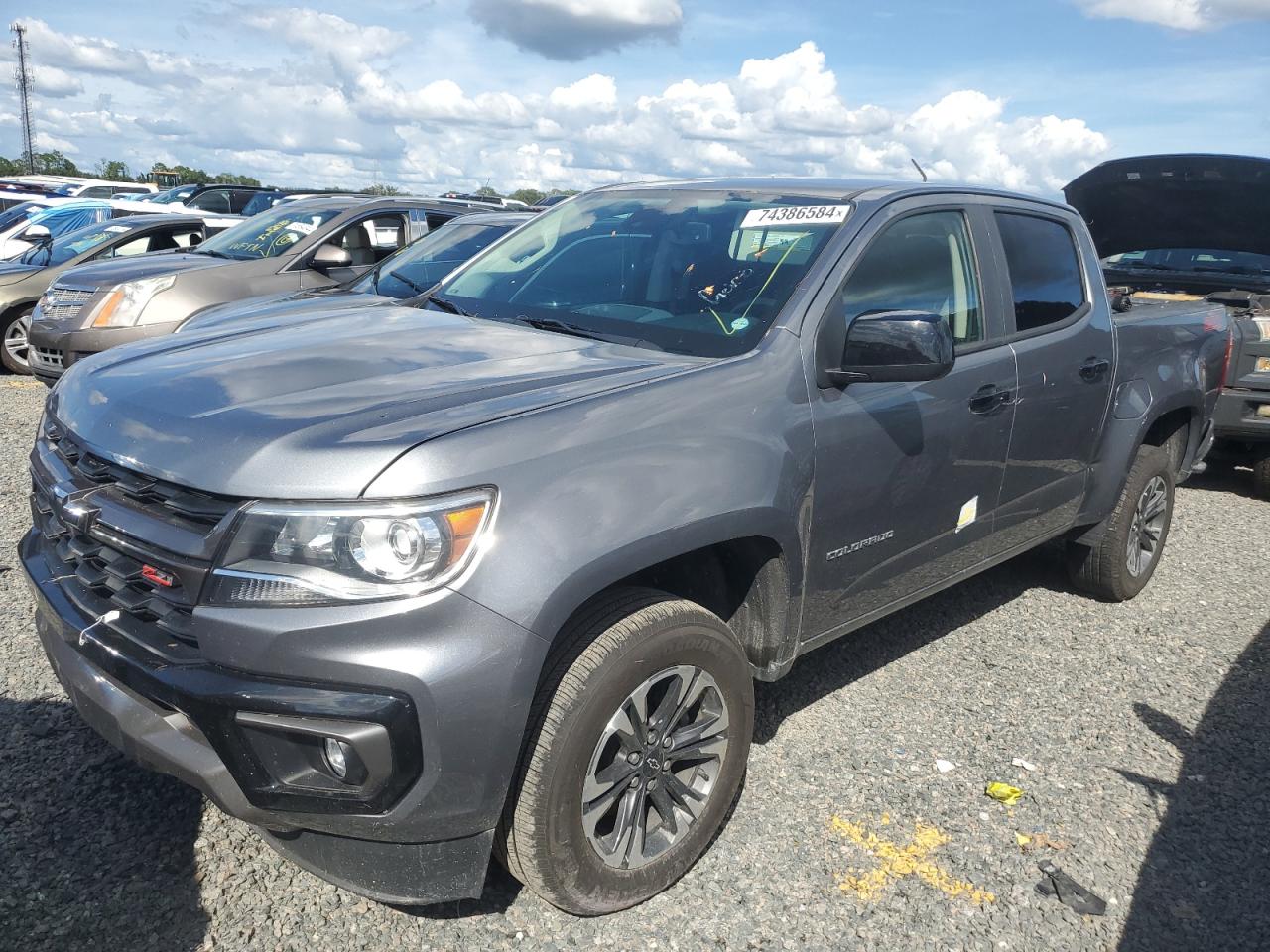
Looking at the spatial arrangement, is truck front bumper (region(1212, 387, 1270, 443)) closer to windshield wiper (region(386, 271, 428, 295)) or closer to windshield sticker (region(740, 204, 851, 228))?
windshield sticker (region(740, 204, 851, 228))

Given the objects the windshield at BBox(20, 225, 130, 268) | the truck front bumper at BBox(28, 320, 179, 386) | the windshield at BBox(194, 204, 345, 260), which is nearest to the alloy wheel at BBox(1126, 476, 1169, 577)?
the truck front bumper at BBox(28, 320, 179, 386)

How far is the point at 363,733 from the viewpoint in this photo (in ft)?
6.77

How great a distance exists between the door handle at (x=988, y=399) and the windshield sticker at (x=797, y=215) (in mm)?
777

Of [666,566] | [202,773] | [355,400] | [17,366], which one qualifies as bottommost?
[17,366]

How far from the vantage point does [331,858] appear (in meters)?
2.26

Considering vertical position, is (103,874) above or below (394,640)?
below

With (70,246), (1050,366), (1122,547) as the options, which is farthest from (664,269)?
(70,246)

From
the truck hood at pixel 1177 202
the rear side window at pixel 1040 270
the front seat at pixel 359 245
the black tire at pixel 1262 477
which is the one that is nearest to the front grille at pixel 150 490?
the rear side window at pixel 1040 270

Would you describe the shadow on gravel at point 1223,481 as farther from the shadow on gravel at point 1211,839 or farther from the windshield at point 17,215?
the windshield at point 17,215

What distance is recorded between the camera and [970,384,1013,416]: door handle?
3.49 m

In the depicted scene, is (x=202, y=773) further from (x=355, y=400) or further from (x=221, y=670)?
(x=355, y=400)

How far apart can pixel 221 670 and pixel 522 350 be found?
125 centimetres

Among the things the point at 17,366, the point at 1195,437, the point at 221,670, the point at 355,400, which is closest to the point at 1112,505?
the point at 1195,437

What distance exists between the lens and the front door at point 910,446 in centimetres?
301
